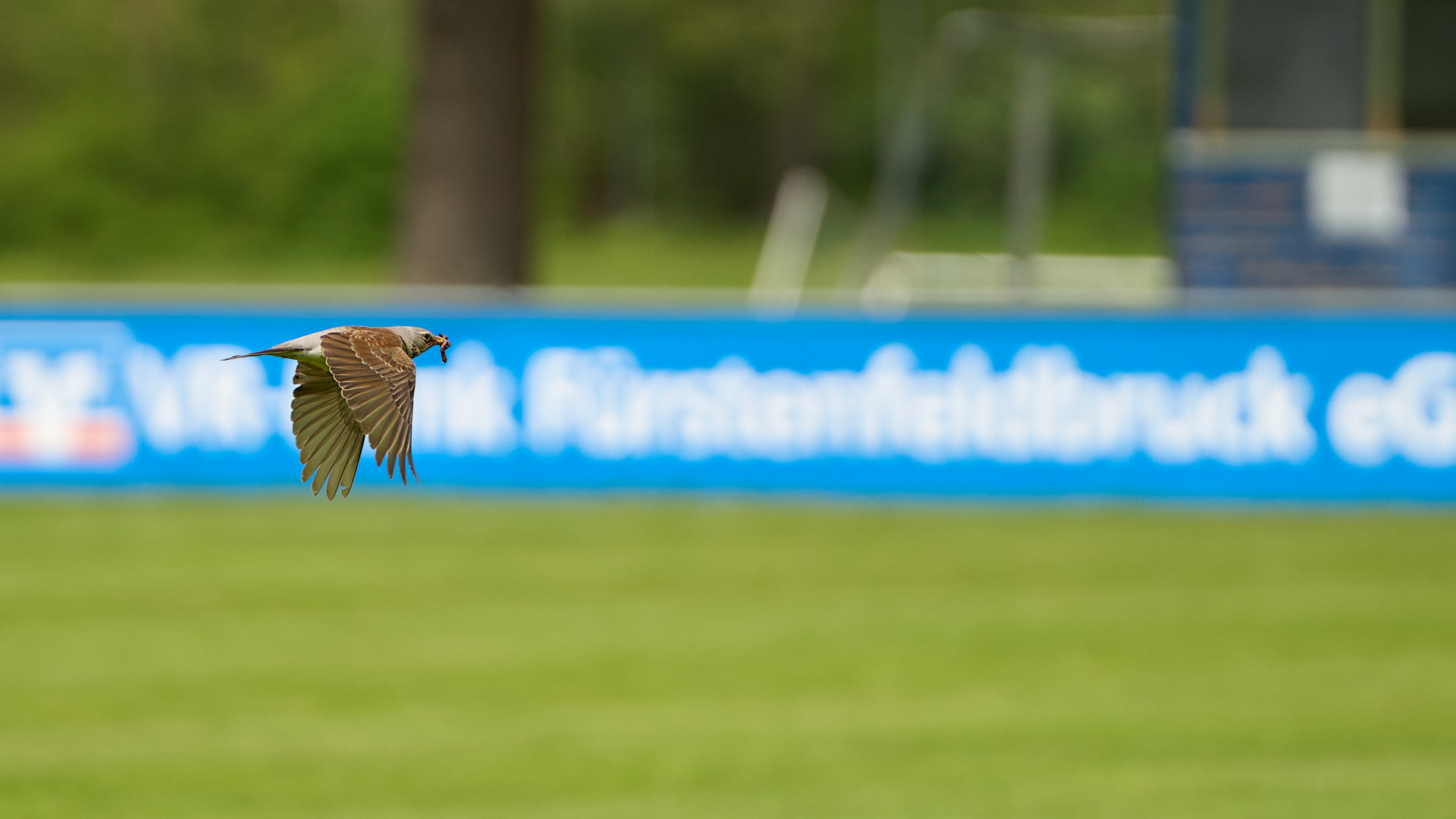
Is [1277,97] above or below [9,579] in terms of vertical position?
above

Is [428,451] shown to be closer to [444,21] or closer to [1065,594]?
[1065,594]

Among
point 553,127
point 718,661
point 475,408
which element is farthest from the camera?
point 553,127

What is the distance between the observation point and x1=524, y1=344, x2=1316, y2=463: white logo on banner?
14.9 meters

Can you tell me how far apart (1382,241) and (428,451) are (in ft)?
26.5

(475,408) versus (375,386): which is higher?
→ (475,408)

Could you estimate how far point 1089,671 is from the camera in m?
10.2

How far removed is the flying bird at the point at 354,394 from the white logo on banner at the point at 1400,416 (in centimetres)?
1455

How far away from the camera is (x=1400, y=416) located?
586 inches

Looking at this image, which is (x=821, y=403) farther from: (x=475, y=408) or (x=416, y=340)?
(x=416, y=340)

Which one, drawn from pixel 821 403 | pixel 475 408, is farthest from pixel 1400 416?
pixel 475 408

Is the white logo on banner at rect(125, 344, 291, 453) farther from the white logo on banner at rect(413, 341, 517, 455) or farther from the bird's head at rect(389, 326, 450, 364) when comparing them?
the bird's head at rect(389, 326, 450, 364)

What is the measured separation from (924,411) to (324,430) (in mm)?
14147

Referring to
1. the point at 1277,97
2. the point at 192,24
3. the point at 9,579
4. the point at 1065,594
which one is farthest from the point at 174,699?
the point at 192,24

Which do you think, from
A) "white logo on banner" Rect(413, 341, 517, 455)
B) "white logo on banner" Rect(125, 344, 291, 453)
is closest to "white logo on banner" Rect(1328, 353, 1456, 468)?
"white logo on banner" Rect(413, 341, 517, 455)
